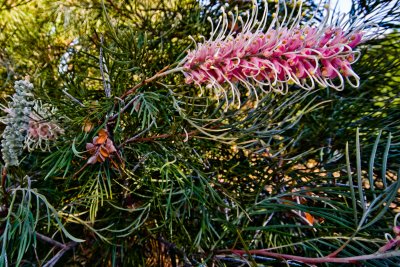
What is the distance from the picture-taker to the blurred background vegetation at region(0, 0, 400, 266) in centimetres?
61

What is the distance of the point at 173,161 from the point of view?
0.64 metres

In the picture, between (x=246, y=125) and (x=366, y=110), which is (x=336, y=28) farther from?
(x=366, y=110)

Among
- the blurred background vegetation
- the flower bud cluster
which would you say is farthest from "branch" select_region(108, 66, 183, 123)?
the flower bud cluster

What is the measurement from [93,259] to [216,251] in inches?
13.0

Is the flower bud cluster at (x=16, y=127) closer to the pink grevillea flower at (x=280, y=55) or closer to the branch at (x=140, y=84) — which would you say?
the branch at (x=140, y=84)

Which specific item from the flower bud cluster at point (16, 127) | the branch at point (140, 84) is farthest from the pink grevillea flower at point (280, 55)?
the flower bud cluster at point (16, 127)

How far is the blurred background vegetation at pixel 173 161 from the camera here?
0.61m

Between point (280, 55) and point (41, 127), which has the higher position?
point (280, 55)

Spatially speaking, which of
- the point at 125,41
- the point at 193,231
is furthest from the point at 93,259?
the point at 125,41

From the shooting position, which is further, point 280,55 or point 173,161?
point 173,161

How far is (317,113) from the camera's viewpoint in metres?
0.99

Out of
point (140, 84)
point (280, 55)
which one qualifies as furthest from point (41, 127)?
point (280, 55)

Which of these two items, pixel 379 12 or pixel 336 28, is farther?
pixel 379 12

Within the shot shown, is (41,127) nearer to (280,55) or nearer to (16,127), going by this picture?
(16,127)
